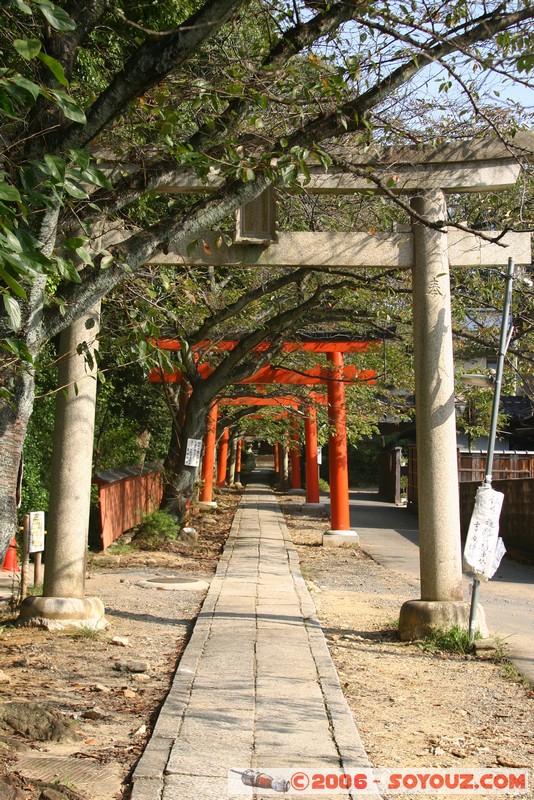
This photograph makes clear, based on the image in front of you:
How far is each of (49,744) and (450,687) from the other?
289 centimetres

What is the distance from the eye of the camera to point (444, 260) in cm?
784

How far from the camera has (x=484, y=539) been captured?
7102 mm

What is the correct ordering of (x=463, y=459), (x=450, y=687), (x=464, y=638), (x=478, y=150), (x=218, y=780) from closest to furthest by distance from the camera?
(x=218, y=780) → (x=450, y=687) → (x=464, y=638) → (x=478, y=150) → (x=463, y=459)

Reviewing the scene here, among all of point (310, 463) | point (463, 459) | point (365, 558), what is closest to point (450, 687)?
point (365, 558)

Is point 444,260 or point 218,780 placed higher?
point 444,260

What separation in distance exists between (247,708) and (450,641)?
2740 mm

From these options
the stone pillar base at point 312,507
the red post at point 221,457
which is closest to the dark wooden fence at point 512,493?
the stone pillar base at point 312,507

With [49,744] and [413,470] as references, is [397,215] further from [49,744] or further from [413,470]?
[413,470]

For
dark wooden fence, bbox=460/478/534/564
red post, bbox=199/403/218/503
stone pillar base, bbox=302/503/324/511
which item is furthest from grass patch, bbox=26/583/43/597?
stone pillar base, bbox=302/503/324/511

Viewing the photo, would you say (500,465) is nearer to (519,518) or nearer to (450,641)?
(519,518)

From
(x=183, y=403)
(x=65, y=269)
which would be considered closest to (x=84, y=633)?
(x=65, y=269)

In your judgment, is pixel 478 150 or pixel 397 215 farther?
pixel 397 215

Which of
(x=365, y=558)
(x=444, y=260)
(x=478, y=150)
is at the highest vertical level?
(x=478, y=150)

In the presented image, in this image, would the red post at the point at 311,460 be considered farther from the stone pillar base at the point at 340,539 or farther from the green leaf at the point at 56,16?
the green leaf at the point at 56,16
